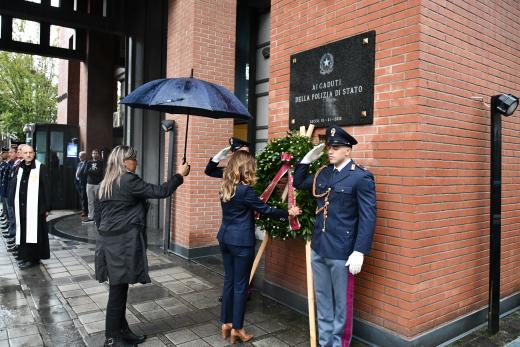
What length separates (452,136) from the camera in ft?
12.7

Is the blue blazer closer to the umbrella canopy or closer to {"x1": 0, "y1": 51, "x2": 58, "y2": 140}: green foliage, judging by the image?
the umbrella canopy

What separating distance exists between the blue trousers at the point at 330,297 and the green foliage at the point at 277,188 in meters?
0.35

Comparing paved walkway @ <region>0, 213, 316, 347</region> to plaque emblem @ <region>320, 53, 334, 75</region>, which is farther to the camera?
plaque emblem @ <region>320, 53, 334, 75</region>

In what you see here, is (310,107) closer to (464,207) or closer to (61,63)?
(464,207)

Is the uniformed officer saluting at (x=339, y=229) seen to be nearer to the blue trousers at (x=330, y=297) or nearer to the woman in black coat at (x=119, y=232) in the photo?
the blue trousers at (x=330, y=297)


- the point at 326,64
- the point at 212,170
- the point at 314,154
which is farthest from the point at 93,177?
the point at 314,154

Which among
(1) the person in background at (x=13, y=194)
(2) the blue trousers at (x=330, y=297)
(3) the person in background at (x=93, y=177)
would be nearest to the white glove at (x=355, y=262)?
(2) the blue trousers at (x=330, y=297)

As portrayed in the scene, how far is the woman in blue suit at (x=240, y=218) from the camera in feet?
12.5

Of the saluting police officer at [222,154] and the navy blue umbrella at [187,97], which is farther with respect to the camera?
the saluting police officer at [222,154]

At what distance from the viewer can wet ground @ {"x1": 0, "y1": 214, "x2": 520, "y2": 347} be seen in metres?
3.96

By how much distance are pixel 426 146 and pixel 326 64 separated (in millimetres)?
1403

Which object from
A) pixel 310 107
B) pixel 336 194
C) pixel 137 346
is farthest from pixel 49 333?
pixel 310 107

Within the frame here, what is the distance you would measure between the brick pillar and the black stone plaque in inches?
108

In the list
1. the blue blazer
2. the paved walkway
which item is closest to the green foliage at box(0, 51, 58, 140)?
the paved walkway
